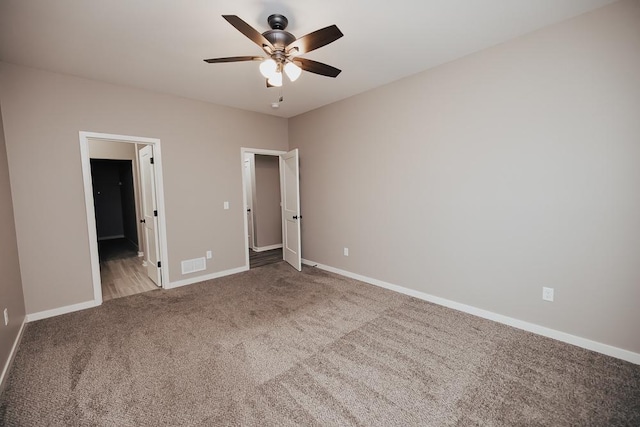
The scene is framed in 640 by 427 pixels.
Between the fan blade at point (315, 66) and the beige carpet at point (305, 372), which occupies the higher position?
the fan blade at point (315, 66)

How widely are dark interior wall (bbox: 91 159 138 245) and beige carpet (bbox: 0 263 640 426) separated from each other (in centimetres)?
614

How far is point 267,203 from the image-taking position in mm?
6273

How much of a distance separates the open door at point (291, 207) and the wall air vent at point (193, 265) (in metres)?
1.44

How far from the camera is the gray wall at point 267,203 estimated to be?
6.12m

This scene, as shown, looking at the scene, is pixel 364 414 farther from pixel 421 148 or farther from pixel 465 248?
pixel 421 148

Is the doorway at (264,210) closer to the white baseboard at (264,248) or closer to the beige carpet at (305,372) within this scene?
the white baseboard at (264,248)

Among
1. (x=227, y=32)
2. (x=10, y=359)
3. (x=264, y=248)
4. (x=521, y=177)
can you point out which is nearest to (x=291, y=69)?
(x=227, y=32)

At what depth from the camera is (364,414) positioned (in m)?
1.70

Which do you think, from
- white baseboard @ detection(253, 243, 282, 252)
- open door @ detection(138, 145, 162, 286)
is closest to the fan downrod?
open door @ detection(138, 145, 162, 286)

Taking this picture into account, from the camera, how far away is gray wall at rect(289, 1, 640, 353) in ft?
7.00

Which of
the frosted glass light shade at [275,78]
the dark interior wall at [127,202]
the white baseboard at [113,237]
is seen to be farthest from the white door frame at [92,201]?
the white baseboard at [113,237]

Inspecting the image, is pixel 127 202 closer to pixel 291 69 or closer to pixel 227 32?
pixel 227 32

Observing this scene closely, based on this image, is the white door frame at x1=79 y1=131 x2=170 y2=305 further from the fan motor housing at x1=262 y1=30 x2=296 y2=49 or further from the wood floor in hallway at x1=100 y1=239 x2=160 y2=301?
the fan motor housing at x1=262 y1=30 x2=296 y2=49

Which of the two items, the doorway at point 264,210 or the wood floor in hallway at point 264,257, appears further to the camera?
the doorway at point 264,210
